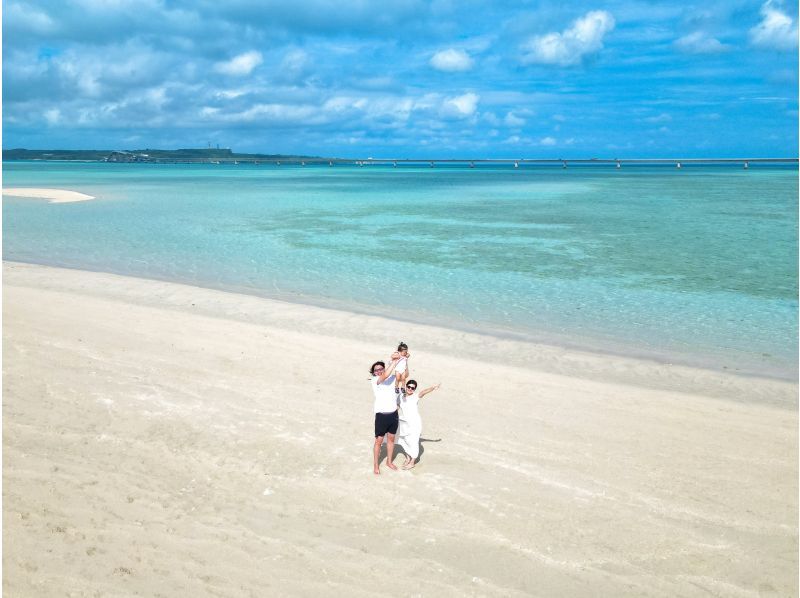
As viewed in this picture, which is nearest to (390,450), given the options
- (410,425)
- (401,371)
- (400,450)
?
(410,425)

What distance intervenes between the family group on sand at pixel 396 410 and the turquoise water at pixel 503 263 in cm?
765

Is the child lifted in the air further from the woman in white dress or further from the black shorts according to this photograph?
the black shorts

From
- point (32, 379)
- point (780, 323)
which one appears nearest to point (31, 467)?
point (32, 379)

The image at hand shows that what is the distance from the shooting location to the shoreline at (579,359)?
1338 centimetres

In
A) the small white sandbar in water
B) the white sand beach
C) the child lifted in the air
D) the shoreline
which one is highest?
the small white sandbar in water

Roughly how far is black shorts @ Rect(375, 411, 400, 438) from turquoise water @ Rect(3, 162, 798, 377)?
8.05 m

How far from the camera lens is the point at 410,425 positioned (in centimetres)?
892

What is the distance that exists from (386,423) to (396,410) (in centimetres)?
24

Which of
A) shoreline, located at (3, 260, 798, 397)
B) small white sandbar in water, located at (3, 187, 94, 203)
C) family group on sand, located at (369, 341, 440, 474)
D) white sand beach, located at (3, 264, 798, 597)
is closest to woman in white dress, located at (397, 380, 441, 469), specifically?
family group on sand, located at (369, 341, 440, 474)

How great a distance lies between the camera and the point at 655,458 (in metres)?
9.49

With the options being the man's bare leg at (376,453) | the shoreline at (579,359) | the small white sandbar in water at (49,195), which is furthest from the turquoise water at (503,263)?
the man's bare leg at (376,453)

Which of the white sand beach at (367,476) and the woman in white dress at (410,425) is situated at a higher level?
the woman in white dress at (410,425)

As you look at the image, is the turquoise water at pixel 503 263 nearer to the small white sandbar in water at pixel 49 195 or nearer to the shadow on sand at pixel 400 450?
the small white sandbar in water at pixel 49 195

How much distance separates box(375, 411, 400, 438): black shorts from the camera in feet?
28.4
